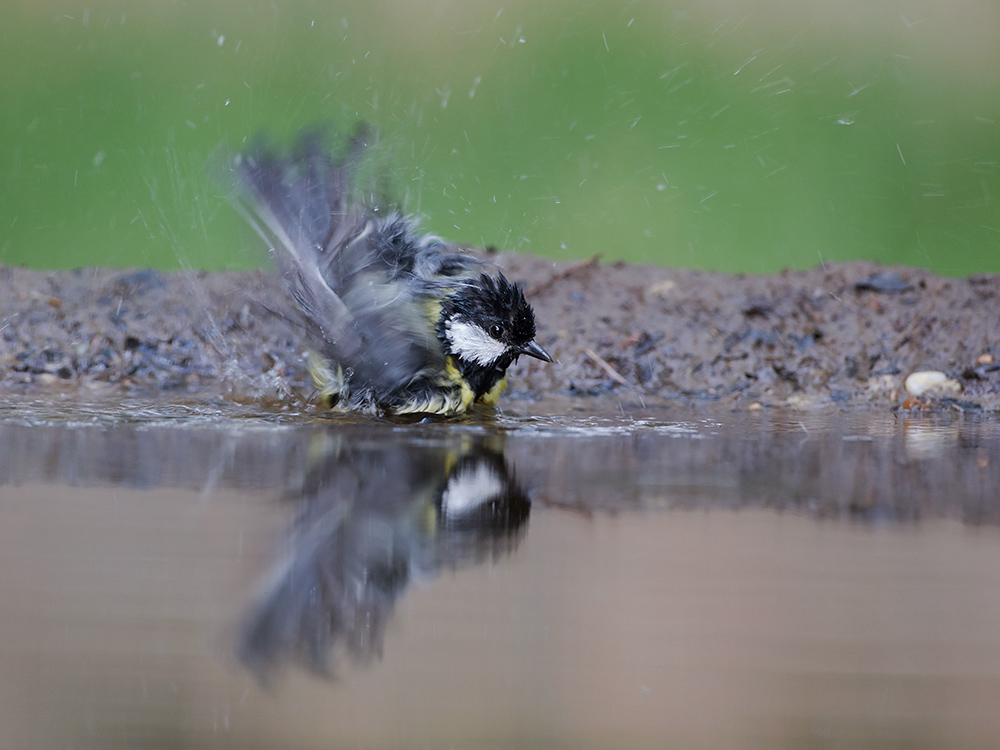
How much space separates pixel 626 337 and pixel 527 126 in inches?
42.6

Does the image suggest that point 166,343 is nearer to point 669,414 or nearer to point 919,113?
point 669,414

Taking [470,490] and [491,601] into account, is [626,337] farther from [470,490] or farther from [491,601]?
[491,601]

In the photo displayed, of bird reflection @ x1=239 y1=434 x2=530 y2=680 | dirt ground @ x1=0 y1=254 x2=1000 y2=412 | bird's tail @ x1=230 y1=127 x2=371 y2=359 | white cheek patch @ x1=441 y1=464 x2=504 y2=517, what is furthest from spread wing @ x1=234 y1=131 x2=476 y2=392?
white cheek patch @ x1=441 y1=464 x2=504 y2=517

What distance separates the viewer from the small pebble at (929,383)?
9.58 feet

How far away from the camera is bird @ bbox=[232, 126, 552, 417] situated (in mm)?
2611

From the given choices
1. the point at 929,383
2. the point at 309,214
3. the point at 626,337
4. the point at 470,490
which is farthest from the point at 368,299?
the point at 929,383

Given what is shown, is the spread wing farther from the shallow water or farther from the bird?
the shallow water

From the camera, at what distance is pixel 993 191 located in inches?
155

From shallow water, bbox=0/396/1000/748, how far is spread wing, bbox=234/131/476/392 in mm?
703

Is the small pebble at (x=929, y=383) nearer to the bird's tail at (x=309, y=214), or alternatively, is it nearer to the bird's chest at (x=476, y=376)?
the bird's chest at (x=476, y=376)

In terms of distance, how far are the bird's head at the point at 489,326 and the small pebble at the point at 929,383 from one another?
3.76ft

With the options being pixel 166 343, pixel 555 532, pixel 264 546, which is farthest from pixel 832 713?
pixel 166 343

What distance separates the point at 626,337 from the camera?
3.21 m

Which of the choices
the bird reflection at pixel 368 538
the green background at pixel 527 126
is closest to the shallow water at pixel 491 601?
the bird reflection at pixel 368 538
